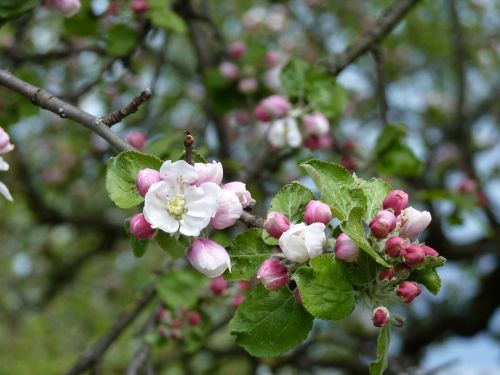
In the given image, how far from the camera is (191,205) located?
117cm

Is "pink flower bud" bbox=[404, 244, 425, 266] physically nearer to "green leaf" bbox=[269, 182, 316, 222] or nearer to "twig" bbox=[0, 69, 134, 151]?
"green leaf" bbox=[269, 182, 316, 222]

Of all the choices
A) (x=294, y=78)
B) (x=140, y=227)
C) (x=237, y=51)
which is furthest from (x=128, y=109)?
(x=237, y=51)

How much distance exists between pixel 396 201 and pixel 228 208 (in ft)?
1.04

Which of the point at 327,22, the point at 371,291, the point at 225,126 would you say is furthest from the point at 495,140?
the point at 371,291

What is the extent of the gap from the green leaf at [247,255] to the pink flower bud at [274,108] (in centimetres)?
100

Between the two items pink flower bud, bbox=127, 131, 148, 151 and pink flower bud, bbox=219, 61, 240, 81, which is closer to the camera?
pink flower bud, bbox=127, 131, 148, 151

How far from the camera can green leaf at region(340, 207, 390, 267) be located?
1119 mm

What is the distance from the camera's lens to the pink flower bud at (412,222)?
1.21 m

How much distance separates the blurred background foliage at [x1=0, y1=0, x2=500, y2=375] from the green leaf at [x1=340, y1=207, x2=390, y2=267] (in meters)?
1.39

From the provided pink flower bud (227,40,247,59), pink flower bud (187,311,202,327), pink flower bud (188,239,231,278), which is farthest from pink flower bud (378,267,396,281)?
pink flower bud (227,40,247,59)

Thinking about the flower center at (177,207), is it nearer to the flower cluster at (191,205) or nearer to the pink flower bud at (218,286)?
the flower cluster at (191,205)

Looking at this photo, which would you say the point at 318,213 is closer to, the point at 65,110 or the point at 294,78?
the point at 65,110

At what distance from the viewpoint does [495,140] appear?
211 inches

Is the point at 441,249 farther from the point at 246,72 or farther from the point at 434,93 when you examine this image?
the point at 246,72
